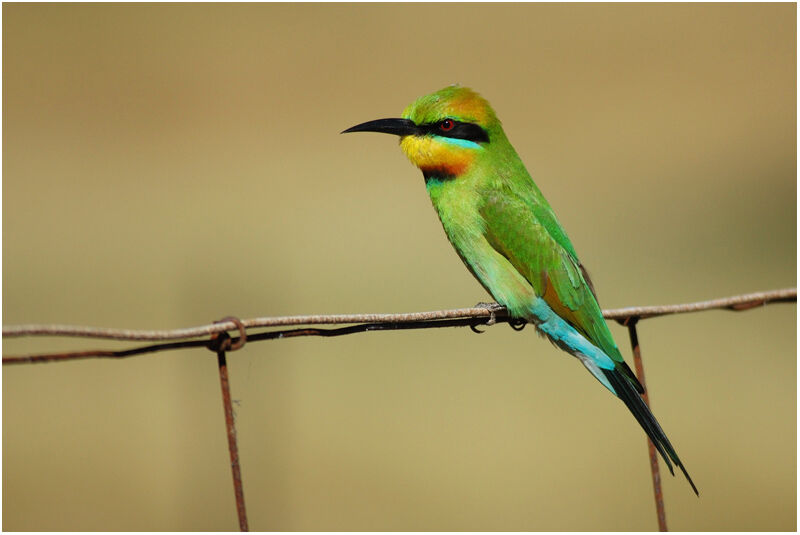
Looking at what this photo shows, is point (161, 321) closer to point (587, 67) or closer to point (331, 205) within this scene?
point (331, 205)

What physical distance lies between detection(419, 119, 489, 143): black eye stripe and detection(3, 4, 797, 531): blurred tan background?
6.27 feet

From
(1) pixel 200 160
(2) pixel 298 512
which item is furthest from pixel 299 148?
(2) pixel 298 512

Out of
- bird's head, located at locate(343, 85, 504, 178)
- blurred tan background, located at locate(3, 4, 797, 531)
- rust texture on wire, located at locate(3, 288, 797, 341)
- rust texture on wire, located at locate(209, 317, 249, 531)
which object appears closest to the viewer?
rust texture on wire, located at locate(3, 288, 797, 341)

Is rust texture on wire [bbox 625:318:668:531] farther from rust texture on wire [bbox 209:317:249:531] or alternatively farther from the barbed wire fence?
rust texture on wire [bbox 209:317:249:531]

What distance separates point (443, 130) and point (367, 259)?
152 inches

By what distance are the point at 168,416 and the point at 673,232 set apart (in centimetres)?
375

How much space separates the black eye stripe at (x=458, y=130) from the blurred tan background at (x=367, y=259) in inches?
75.2

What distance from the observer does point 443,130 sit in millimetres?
2490

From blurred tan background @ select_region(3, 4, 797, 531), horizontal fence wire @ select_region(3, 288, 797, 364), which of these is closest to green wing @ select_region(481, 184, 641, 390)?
horizontal fence wire @ select_region(3, 288, 797, 364)

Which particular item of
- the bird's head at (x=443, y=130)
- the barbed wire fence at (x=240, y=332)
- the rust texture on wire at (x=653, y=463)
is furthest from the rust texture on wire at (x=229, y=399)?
the bird's head at (x=443, y=130)

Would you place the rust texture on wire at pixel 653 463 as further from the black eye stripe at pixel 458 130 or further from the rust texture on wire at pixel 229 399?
the black eye stripe at pixel 458 130

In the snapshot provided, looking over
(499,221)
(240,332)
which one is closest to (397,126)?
(499,221)

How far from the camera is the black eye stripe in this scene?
2488 millimetres

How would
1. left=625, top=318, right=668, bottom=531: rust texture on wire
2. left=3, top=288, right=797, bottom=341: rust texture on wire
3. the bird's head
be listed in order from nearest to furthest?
left=3, top=288, right=797, bottom=341: rust texture on wire, left=625, top=318, right=668, bottom=531: rust texture on wire, the bird's head
